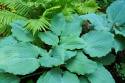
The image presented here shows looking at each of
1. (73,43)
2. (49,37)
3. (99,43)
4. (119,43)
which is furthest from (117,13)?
(49,37)

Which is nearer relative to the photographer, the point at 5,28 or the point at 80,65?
the point at 80,65

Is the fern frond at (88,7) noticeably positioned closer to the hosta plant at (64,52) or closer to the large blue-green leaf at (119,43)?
the hosta plant at (64,52)

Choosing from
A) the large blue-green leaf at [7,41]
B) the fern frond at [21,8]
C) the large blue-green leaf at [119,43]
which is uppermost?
the fern frond at [21,8]

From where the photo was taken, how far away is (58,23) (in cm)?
190

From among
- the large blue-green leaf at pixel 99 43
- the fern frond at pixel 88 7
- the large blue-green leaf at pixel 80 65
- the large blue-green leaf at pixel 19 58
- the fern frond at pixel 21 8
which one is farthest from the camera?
the fern frond at pixel 88 7

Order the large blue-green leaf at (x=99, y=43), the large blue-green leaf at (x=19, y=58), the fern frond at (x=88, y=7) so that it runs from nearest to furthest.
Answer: the large blue-green leaf at (x=19, y=58), the large blue-green leaf at (x=99, y=43), the fern frond at (x=88, y=7)

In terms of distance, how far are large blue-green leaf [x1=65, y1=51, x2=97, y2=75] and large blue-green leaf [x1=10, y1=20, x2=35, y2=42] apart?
792mm

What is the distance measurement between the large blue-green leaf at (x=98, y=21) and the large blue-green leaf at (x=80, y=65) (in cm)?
67

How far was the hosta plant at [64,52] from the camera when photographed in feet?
4.57

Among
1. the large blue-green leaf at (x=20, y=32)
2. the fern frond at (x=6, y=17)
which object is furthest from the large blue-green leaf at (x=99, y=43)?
the fern frond at (x=6, y=17)

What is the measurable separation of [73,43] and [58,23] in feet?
1.70

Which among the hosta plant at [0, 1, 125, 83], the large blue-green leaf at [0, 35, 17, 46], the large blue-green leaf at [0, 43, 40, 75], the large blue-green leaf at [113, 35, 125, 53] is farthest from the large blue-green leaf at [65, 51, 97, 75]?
the large blue-green leaf at [0, 35, 17, 46]

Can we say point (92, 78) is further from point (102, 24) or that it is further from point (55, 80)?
point (102, 24)

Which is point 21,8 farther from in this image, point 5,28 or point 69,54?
point 69,54
